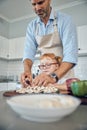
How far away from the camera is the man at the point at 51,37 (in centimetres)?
102

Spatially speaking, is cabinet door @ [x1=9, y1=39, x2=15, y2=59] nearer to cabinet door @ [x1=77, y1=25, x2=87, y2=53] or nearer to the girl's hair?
cabinet door @ [x1=77, y1=25, x2=87, y2=53]

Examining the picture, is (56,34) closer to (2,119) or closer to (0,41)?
(2,119)

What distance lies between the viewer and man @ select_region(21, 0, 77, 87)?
1.02 metres

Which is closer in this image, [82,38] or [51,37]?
[51,37]

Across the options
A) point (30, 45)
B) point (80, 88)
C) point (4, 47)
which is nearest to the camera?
point (80, 88)

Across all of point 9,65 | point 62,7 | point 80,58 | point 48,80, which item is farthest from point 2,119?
point 9,65

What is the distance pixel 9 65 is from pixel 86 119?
12.2 feet

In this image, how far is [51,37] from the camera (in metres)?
1.18

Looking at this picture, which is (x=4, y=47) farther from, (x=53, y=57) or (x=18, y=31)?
(x=53, y=57)

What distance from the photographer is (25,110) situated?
27 centimetres

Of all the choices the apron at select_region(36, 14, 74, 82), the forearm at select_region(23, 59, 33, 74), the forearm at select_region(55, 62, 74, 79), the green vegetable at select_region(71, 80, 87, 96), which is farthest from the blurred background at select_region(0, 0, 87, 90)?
the green vegetable at select_region(71, 80, 87, 96)

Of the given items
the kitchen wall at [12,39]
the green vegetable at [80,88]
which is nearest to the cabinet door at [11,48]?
the kitchen wall at [12,39]

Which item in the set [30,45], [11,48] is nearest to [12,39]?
[11,48]

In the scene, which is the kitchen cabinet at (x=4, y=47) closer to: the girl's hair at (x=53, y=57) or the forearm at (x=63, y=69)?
the girl's hair at (x=53, y=57)
